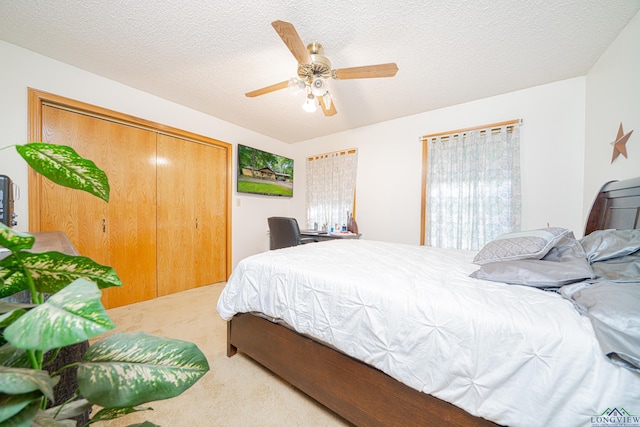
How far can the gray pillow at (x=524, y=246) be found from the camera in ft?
3.91

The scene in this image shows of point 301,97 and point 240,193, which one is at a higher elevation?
point 301,97

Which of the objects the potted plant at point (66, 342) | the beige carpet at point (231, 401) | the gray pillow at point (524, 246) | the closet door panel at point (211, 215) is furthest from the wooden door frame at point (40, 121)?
the gray pillow at point (524, 246)

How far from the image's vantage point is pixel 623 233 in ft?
3.71

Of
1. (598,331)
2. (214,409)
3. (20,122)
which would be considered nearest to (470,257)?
(598,331)

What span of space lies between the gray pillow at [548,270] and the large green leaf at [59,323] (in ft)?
4.64

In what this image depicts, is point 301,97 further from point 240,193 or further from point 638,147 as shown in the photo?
point 638,147

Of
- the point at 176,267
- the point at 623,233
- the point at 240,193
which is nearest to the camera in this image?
the point at 623,233

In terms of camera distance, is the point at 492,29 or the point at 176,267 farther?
the point at 176,267

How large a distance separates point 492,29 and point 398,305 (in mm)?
2058

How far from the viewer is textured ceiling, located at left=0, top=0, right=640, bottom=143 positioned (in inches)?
58.5

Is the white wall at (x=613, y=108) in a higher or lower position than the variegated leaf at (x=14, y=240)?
higher

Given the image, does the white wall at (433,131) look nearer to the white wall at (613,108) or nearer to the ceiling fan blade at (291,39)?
the white wall at (613,108)

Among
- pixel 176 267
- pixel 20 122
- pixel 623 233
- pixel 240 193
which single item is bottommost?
pixel 176 267

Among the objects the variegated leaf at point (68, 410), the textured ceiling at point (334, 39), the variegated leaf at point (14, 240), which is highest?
the textured ceiling at point (334, 39)
